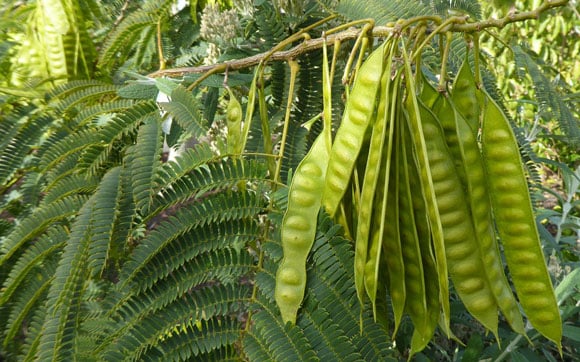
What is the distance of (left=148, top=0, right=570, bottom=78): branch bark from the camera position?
3.41ft

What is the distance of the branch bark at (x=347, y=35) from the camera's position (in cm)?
104


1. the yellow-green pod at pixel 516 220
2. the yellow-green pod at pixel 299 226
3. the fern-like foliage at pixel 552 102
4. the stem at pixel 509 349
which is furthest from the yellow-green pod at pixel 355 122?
the stem at pixel 509 349

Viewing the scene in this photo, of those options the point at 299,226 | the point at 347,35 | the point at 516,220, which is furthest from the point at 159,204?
the point at 516,220

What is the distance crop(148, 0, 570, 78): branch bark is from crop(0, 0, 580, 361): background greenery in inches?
1.4

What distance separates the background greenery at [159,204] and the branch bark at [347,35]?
0.04 meters

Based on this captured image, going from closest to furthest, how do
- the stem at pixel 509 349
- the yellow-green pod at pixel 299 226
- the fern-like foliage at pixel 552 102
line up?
the yellow-green pod at pixel 299 226
the fern-like foliage at pixel 552 102
the stem at pixel 509 349

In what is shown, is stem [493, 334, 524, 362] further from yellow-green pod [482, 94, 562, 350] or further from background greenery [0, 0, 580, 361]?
yellow-green pod [482, 94, 562, 350]

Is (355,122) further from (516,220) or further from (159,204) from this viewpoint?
(159,204)

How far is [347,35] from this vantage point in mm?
1277

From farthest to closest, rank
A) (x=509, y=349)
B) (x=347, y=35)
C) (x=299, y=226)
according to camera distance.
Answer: (x=509, y=349) → (x=347, y=35) → (x=299, y=226)

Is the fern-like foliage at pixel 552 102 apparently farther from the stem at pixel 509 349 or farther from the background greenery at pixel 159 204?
the stem at pixel 509 349

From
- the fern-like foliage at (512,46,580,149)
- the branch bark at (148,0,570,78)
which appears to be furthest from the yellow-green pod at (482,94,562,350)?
the fern-like foliage at (512,46,580,149)

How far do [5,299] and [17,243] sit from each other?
18 cm

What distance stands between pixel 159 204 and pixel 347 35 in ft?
1.77
